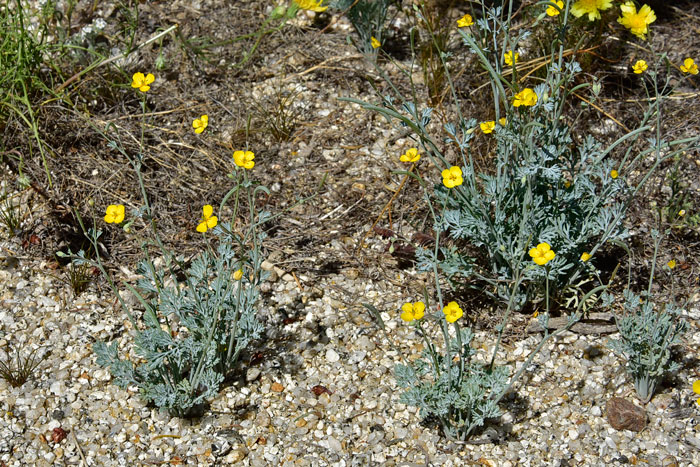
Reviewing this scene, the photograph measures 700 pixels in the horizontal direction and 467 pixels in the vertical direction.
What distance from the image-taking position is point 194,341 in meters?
2.44

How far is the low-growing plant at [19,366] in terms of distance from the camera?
2.51 metres

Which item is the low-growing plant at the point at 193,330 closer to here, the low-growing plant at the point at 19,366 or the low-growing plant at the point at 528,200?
the low-growing plant at the point at 19,366

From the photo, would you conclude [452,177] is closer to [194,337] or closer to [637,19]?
[637,19]

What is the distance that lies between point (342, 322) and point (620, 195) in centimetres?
137

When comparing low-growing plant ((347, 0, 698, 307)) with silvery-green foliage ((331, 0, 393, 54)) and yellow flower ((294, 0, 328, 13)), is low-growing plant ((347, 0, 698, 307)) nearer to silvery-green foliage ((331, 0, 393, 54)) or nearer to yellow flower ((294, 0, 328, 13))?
yellow flower ((294, 0, 328, 13))

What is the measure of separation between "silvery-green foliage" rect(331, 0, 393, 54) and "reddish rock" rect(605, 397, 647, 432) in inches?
88.3

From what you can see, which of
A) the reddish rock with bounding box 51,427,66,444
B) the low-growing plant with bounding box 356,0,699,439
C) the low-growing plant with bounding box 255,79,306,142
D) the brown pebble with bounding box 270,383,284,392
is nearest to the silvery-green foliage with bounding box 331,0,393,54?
the low-growing plant with bounding box 255,79,306,142

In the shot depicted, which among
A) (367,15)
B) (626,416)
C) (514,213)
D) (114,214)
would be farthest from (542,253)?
(367,15)

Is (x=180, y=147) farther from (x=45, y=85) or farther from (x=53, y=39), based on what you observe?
(x=53, y=39)

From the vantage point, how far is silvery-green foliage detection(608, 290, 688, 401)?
2.34 metres

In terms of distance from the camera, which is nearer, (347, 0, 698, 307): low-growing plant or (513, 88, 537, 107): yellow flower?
(513, 88, 537, 107): yellow flower

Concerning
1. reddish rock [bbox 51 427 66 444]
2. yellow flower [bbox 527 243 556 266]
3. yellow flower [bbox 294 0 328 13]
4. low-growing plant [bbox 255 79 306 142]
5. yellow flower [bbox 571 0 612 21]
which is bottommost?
reddish rock [bbox 51 427 66 444]

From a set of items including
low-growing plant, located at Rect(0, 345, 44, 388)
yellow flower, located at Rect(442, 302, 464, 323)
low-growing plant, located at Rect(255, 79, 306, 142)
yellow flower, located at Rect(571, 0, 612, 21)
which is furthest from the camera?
low-growing plant, located at Rect(255, 79, 306, 142)

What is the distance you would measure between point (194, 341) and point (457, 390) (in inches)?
35.8
